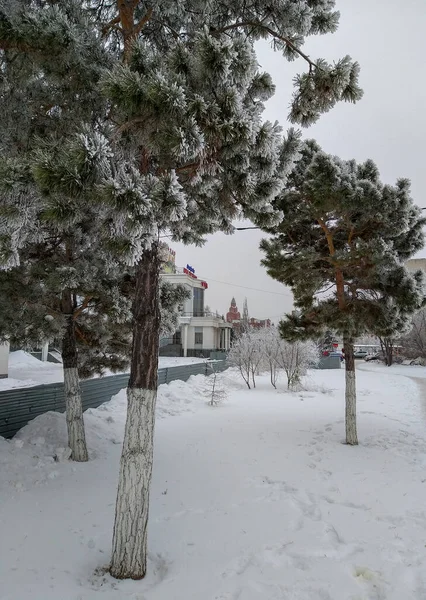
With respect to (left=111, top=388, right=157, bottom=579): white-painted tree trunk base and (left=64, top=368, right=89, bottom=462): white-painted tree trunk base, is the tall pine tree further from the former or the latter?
(left=64, top=368, right=89, bottom=462): white-painted tree trunk base

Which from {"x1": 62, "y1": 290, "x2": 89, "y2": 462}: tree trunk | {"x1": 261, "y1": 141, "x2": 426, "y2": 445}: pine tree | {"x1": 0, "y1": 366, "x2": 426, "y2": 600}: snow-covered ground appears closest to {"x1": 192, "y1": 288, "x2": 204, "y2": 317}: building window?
{"x1": 0, "y1": 366, "x2": 426, "y2": 600}: snow-covered ground

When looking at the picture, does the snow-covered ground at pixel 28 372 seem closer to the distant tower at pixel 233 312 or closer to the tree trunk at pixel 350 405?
the tree trunk at pixel 350 405

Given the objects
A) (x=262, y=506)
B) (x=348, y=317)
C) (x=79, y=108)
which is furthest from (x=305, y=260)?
(x=79, y=108)

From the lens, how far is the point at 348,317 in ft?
24.9

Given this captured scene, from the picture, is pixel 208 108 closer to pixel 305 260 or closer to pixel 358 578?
pixel 358 578

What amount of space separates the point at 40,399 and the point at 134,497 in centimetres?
525

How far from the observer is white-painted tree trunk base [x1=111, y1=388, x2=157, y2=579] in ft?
11.3

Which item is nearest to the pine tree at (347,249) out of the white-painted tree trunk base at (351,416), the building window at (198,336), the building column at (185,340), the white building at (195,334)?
the white-painted tree trunk base at (351,416)

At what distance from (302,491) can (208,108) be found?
505cm

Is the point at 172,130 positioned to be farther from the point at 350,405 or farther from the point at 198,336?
the point at 198,336

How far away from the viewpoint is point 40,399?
25.9 ft

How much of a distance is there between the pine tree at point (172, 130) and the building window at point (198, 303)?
3608cm

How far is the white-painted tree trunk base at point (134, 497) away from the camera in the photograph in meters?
3.45

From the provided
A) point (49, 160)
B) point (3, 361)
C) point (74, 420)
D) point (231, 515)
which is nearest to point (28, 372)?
point (3, 361)
